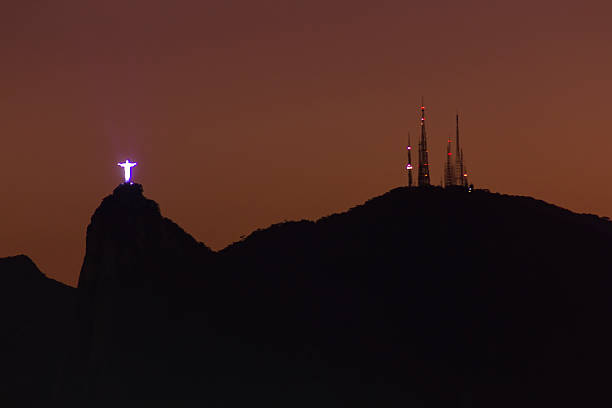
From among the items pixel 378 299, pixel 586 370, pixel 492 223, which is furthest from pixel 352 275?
pixel 586 370

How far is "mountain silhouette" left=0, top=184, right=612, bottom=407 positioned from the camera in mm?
113688

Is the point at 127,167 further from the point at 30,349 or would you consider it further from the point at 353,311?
the point at 30,349

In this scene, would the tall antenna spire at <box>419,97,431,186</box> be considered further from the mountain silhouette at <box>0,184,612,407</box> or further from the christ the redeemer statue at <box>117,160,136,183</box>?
the christ the redeemer statue at <box>117,160,136,183</box>

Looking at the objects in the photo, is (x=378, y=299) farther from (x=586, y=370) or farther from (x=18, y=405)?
(x=18, y=405)

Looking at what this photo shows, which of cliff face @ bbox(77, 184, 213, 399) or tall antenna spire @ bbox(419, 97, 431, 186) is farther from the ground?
tall antenna spire @ bbox(419, 97, 431, 186)

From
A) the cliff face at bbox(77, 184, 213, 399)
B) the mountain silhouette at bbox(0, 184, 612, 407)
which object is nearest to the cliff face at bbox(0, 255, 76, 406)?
the cliff face at bbox(77, 184, 213, 399)

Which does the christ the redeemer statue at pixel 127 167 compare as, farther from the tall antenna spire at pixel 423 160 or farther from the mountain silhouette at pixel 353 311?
the tall antenna spire at pixel 423 160

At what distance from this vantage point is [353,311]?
124m

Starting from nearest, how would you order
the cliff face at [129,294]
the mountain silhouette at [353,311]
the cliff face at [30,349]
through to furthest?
the mountain silhouette at [353,311], the cliff face at [129,294], the cliff face at [30,349]

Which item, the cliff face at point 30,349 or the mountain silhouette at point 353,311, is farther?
the cliff face at point 30,349

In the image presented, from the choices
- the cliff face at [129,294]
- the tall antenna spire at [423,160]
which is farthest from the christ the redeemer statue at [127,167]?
the tall antenna spire at [423,160]

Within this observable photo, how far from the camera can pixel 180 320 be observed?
393ft

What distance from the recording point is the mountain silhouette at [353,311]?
373ft

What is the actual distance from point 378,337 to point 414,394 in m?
9.26
